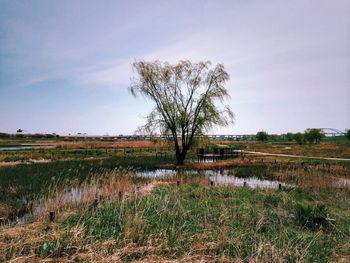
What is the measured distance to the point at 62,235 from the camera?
7.19 meters

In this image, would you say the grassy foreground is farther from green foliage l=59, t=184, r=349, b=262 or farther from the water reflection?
the water reflection

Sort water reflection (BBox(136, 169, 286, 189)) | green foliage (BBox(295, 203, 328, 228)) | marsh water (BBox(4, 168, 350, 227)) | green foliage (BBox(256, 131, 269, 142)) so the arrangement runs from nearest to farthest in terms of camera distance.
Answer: green foliage (BBox(295, 203, 328, 228)) → marsh water (BBox(4, 168, 350, 227)) → water reflection (BBox(136, 169, 286, 189)) → green foliage (BBox(256, 131, 269, 142))

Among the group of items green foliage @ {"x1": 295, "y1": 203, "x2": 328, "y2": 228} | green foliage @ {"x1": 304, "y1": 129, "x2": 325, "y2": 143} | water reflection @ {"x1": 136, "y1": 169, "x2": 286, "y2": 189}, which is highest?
green foliage @ {"x1": 304, "y1": 129, "x2": 325, "y2": 143}

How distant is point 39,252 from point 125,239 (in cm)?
196

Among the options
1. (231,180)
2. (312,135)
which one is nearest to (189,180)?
(231,180)

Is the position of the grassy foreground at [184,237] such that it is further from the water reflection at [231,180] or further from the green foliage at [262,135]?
the green foliage at [262,135]

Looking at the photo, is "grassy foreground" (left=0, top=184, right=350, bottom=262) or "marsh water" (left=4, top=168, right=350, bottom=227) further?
"marsh water" (left=4, top=168, right=350, bottom=227)

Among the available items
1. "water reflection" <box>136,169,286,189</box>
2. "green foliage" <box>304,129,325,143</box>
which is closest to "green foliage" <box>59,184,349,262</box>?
"water reflection" <box>136,169,286,189</box>

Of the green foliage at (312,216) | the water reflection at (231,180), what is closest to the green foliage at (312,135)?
the water reflection at (231,180)

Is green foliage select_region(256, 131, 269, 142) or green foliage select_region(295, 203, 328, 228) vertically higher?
green foliage select_region(256, 131, 269, 142)

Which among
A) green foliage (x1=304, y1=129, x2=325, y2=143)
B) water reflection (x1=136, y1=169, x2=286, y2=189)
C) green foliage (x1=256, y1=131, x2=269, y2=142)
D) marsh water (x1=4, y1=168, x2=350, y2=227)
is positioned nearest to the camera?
marsh water (x1=4, y1=168, x2=350, y2=227)

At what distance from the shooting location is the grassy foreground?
642cm

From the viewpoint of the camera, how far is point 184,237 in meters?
7.43

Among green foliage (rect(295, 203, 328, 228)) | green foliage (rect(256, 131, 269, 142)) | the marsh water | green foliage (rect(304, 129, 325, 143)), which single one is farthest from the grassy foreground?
green foliage (rect(256, 131, 269, 142))
